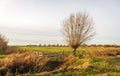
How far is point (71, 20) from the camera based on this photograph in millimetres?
58969

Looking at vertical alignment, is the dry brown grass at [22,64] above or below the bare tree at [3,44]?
below

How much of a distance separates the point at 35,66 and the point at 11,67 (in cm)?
290

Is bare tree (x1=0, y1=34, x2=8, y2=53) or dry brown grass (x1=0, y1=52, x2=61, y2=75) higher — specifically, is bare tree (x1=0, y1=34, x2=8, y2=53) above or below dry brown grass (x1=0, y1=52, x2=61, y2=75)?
above

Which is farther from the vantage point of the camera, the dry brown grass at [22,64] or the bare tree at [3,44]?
the bare tree at [3,44]

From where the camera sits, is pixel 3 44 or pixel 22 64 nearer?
pixel 22 64

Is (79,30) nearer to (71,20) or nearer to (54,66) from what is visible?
(71,20)

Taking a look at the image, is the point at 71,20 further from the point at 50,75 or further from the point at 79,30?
the point at 50,75

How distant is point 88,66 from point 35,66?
7366mm

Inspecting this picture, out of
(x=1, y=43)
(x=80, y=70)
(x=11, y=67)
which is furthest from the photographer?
(x=1, y=43)

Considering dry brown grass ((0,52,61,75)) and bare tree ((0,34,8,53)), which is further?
bare tree ((0,34,8,53))

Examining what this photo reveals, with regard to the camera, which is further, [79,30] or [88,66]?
[79,30]

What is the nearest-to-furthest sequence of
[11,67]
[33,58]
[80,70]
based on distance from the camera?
[80,70] < [11,67] < [33,58]

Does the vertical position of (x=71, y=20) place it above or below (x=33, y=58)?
above

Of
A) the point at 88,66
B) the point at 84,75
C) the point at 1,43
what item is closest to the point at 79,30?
the point at 1,43
